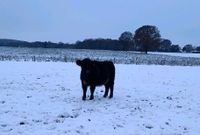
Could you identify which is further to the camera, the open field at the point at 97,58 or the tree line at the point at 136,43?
the tree line at the point at 136,43

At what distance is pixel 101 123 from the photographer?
28.2 feet

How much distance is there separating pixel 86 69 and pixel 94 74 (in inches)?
16.1

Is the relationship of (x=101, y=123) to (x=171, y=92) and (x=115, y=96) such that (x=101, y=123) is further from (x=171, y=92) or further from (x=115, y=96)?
(x=171, y=92)

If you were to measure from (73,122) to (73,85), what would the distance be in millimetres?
7468

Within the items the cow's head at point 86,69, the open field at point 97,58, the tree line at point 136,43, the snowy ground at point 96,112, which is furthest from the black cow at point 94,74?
the tree line at point 136,43

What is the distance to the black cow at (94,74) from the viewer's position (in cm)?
1189

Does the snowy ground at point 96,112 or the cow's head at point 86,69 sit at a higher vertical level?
the cow's head at point 86,69

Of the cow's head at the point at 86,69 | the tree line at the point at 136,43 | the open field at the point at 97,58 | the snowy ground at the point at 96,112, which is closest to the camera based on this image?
the snowy ground at the point at 96,112

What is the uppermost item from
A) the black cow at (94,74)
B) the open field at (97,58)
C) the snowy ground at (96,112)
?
the black cow at (94,74)

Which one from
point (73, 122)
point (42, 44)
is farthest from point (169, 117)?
point (42, 44)

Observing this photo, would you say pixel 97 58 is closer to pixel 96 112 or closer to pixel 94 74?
pixel 94 74

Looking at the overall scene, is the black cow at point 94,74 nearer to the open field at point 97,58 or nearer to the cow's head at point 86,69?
the cow's head at point 86,69

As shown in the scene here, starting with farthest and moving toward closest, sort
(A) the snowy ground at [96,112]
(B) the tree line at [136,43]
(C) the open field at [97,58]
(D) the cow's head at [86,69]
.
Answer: (B) the tree line at [136,43] < (C) the open field at [97,58] < (D) the cow's head at [86,69] < (A) the snowy ground at [96,112]

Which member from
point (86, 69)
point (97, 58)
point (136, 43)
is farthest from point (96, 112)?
point (136, 43)
